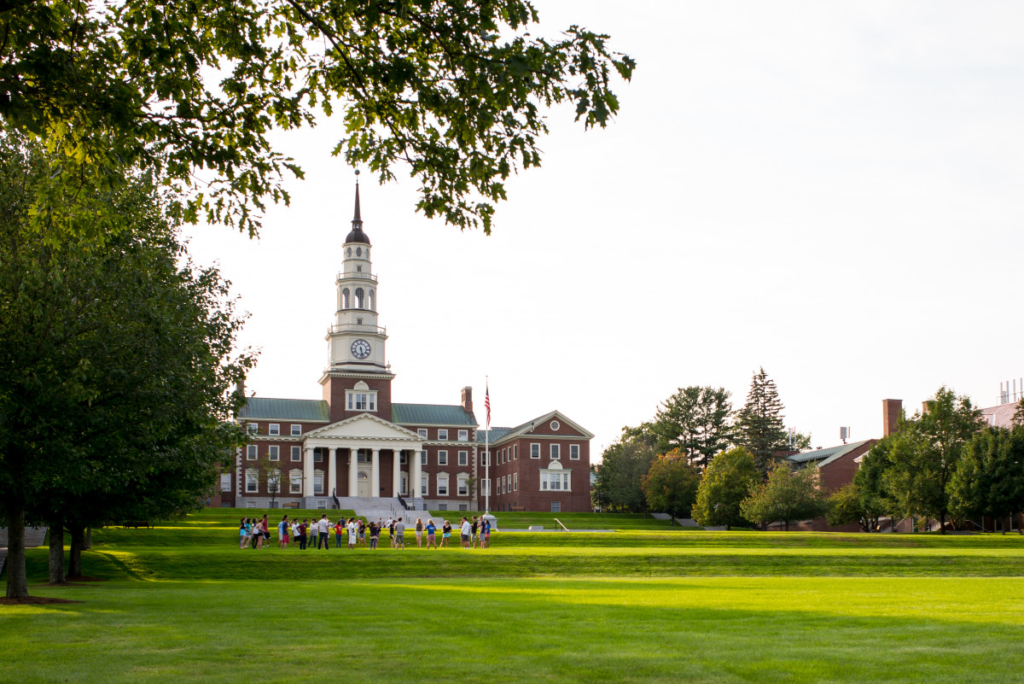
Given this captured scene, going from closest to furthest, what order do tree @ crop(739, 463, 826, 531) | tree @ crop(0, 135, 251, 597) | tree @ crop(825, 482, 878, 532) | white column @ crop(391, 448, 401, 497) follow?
1. tree @ crop(0, 135, 251, 597)
2. tree @ crop(739, 463, 826, 531)
3. tree @ crop(825, 482, 878, 532)
4. white column @ crop(391, 448, 401, 497)

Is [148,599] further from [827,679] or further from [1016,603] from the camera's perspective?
[1016,603]

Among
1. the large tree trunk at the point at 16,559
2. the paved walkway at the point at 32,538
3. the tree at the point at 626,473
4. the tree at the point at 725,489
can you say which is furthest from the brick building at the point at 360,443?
the large tree trunk at the point at 16,559

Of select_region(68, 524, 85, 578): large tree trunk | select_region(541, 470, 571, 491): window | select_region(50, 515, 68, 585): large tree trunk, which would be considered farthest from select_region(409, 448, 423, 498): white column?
select_region(50, 515, 68, 585): large tree trunk

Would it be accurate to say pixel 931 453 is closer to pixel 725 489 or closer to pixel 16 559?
pixel 725 489

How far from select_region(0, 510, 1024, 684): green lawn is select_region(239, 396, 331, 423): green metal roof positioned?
57.1 m

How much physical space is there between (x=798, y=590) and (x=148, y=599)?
47.3 feet

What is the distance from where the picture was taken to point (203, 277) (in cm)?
2697

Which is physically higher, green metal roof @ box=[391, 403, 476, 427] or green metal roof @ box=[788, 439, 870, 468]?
green metal roof @ box=[391, 403, 476, 427]

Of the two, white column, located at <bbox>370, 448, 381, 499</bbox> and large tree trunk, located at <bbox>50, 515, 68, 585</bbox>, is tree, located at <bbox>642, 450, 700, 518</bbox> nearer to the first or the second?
white column, located at <bbox>370, 448, 381, 499</bbox>

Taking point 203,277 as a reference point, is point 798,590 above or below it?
below

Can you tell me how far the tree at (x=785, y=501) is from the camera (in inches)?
2559

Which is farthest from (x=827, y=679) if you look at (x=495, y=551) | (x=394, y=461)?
(x=394, y=461)

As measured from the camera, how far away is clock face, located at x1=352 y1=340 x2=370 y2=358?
89250mm

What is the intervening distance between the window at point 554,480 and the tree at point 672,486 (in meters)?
10.9
